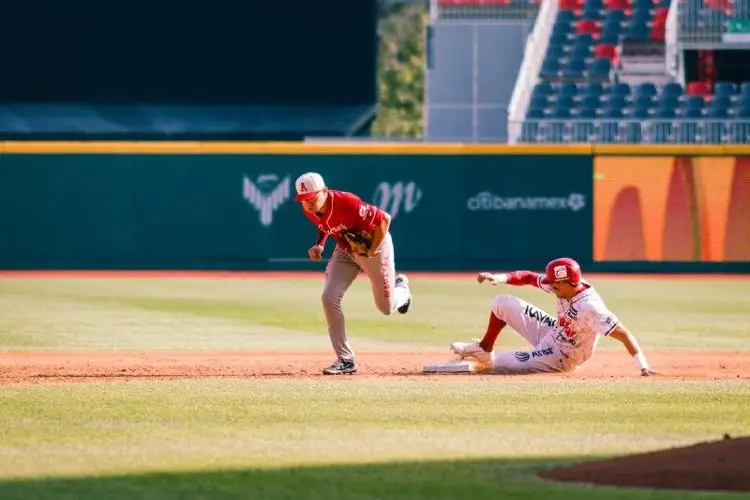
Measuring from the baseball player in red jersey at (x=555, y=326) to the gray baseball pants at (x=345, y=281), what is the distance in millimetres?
815

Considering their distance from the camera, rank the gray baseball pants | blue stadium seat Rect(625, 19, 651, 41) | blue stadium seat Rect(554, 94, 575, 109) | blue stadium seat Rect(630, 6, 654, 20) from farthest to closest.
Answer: blue stadium seat Rect(630, 6, 654, 20) < blue stadium seat Rect(625, 19, 651, 41) < blue stadium seat Rect(554, 94, 575, 109) < the gray baseball pants

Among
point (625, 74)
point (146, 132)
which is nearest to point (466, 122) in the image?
point (625, 74)

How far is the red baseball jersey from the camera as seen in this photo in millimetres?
12078

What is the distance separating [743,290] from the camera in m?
23.7

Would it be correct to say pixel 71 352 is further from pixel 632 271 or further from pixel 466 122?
pixel 466 122

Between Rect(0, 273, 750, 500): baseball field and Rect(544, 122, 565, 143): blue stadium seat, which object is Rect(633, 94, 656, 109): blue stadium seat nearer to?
Rect(544, 122, 565, 143): blue stadium seat

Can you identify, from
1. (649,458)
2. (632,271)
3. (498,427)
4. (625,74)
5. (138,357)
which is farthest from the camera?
(625,74)

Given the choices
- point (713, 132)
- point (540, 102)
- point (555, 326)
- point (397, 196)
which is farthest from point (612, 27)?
point (555, 326)

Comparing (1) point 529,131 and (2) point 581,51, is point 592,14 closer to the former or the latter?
(2) point 581,51

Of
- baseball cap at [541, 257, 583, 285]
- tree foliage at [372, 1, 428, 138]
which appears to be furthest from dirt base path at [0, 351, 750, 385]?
tree foliage at [372, 1, 428, 138]

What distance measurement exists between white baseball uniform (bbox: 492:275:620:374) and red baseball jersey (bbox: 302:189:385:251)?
1190mm

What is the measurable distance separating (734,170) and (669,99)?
4.62m

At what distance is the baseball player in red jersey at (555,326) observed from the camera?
11.8 metres

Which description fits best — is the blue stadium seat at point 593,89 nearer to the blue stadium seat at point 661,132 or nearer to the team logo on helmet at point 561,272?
the blue stadium seat at point 661,132
